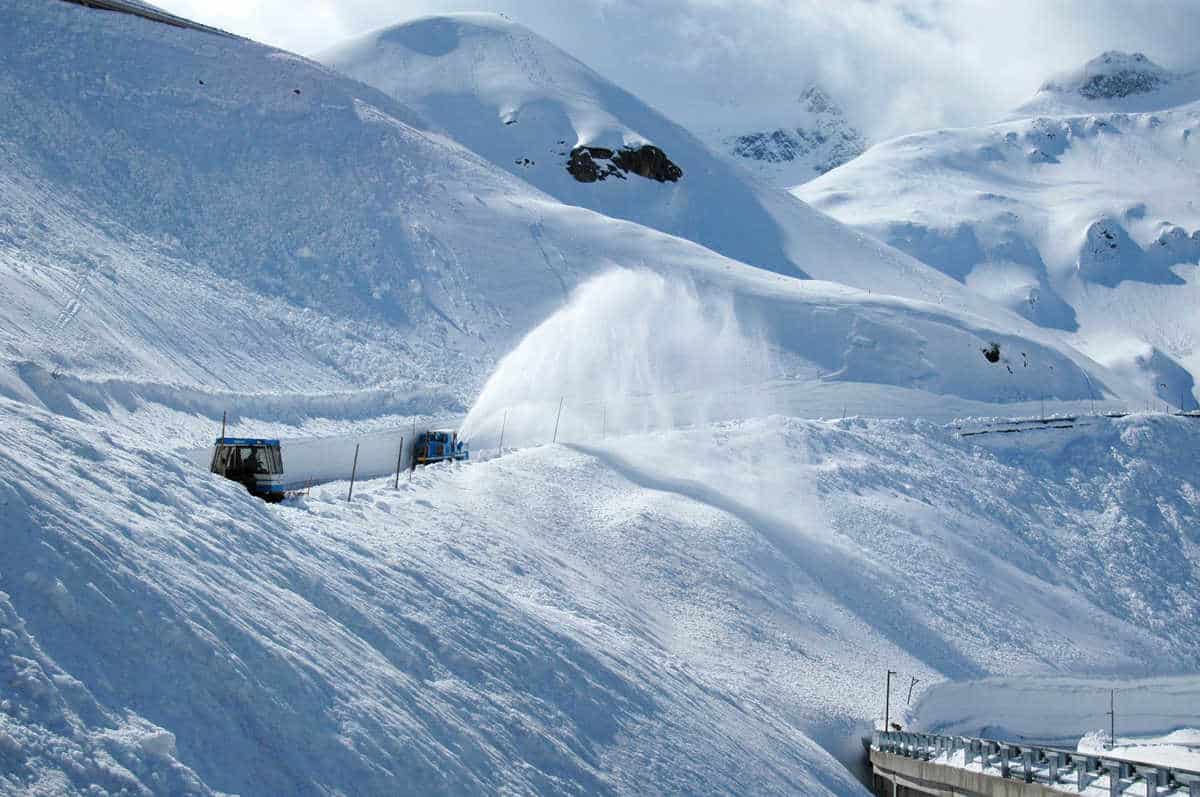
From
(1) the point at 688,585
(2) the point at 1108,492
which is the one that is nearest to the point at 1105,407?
(2) the point at 1108,492

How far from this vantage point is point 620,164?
276 ft

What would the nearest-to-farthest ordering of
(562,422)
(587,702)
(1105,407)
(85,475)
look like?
(85,475) < (587,702) < (562,422) < (1105,407)

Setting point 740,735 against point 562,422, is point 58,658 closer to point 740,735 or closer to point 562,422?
point 740,735

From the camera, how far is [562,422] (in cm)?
4153

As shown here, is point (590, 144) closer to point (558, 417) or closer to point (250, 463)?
point (558, 417)

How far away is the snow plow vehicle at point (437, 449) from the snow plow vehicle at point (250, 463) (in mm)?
11744

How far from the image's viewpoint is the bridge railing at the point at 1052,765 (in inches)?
538

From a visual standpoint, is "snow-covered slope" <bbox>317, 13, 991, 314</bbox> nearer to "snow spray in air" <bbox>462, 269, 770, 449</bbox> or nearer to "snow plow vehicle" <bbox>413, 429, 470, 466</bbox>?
"snow spray in air" <bbox>462, 269, 770, 449</bbox>

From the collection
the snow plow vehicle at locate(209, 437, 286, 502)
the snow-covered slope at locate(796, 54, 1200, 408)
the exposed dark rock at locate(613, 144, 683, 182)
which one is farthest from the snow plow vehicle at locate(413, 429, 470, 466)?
the snow-covered slope at locate(796, 54, 1200, 408)

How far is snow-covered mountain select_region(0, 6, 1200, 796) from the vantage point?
1045 centimetres

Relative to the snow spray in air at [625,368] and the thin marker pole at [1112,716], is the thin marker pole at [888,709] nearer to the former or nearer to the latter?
the thin marker pole at [1112,716]

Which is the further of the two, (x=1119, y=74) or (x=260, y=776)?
(x=1119, y=74)

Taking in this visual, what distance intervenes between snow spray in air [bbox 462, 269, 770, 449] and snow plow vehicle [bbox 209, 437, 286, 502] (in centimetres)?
1659

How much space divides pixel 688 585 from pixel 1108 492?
21.5 m
